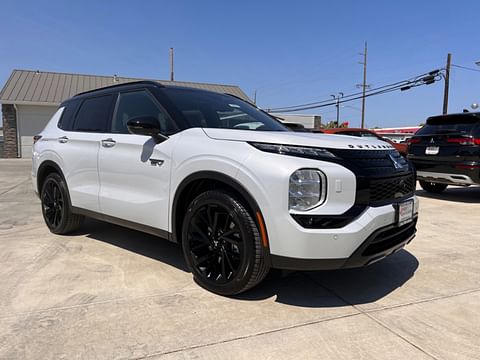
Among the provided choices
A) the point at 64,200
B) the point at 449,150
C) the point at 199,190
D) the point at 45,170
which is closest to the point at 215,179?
the point at 199,190

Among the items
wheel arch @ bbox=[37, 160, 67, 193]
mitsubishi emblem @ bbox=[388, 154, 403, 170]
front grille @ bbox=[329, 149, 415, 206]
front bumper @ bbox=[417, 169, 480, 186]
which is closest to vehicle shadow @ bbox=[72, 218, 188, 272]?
wheel arch @ bbox=[37, 160, 67, 193]

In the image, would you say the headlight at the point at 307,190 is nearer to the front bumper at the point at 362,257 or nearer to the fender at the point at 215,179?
the fender at the point at 215,179

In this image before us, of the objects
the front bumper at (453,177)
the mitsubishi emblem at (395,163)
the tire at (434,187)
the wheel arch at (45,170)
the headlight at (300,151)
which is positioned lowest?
the tire at (434,187)

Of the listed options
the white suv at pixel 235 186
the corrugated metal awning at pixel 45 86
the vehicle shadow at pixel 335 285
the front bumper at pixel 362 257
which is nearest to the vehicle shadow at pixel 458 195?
the vehicle shadow at pixel 335 285

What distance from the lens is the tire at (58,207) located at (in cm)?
448

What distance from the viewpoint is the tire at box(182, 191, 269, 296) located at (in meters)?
2.66

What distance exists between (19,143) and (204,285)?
21288 mm

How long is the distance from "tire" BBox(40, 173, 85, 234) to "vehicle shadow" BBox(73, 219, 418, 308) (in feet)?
2.19

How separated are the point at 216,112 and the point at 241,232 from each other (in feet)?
4.63

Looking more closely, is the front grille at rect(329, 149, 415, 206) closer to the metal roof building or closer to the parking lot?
the parking lot

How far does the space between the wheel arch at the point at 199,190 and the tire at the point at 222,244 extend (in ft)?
0.27

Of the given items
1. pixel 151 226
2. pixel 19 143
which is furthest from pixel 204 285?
pixel 19 143

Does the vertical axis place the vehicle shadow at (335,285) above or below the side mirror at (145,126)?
below

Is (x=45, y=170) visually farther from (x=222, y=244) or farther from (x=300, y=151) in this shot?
(x=300, y=151)
